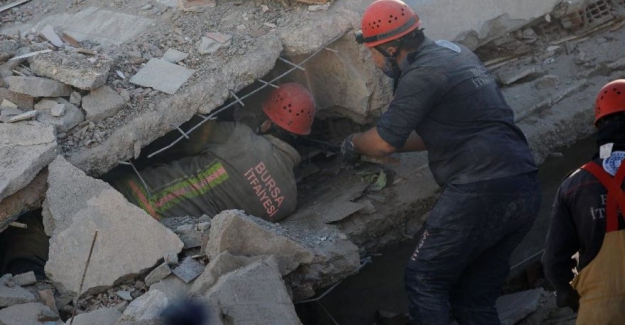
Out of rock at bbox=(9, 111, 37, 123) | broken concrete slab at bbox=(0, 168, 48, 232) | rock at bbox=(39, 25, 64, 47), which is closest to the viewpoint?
broken concrete slab at bbox=(0, 168, 48, 232)

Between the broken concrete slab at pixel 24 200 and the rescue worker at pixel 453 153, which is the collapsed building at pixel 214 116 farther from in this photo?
the rescue worker at pixel 453 153

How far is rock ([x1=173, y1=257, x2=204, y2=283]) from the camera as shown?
504 centimetres

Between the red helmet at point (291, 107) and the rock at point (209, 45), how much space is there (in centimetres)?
52

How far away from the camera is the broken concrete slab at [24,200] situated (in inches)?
218

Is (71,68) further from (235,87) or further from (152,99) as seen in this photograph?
(235,87)

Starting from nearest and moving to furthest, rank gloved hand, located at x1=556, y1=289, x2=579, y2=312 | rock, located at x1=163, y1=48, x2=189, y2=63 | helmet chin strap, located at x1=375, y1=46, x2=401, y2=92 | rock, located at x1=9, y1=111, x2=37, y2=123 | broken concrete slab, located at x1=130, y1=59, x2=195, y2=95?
1. gloved hand, located at x1=556, y1=289, x2=579, y2=312
2. helmet chin strap, located at x1=375, y1=46, x2=401, y2=92
3. rock, located at x1=9, y1=111, x2=37, y2=123
4. broken concrete slab, located at x1=130, y1=59, x2=195, y2=95
5. rock, located at x1=163, y1=48, x2=189, y2=63

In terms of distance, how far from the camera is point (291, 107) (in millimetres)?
6570

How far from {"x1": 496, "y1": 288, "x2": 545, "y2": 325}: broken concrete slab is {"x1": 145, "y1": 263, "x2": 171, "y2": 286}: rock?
2.78 m

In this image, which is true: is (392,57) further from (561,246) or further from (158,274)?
(158,274)

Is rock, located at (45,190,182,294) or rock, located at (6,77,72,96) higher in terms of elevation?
rock, located at (6,77,72,96)

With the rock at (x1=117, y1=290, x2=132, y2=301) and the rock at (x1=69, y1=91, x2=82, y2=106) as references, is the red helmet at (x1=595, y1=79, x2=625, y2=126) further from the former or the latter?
the rock at (x1=69, y1=91, x2=82, y2=106)

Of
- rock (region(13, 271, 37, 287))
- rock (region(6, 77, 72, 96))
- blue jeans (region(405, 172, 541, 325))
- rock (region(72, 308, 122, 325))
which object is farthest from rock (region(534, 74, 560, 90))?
rock (region(13, 271, 37, 287))

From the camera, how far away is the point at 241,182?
6.32 m

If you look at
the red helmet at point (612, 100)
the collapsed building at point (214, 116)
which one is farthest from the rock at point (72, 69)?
the red helmet at point (612, 100)
